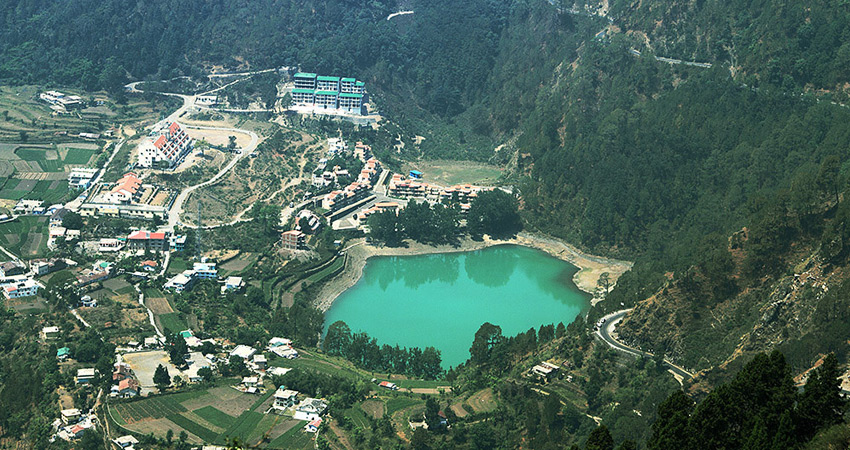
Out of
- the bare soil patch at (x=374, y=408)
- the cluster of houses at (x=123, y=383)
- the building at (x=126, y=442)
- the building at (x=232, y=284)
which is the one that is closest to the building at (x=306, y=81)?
the building at (x=232, y=284)

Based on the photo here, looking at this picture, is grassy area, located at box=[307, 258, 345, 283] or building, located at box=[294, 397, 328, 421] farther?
grassy area, located at box=[307, 258, 345, 283]

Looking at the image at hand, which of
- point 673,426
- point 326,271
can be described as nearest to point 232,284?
point 326,271

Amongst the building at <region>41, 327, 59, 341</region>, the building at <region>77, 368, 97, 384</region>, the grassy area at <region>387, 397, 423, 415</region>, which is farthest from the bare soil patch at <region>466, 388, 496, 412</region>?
the building at <region>41, 327, 59, 341</region>

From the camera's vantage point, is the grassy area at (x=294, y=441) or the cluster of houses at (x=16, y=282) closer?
A: the grassy area at (x=294, y=441)

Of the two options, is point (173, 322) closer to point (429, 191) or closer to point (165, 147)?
point (165, 147)

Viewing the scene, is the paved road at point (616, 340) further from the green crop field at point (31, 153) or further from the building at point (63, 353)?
the green crop field at point (31, 153)

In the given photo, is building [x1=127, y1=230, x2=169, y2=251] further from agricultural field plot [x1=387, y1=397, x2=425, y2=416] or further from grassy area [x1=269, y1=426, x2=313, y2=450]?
grassy area [x1=269, y1=426, x2=313, y2=450]
